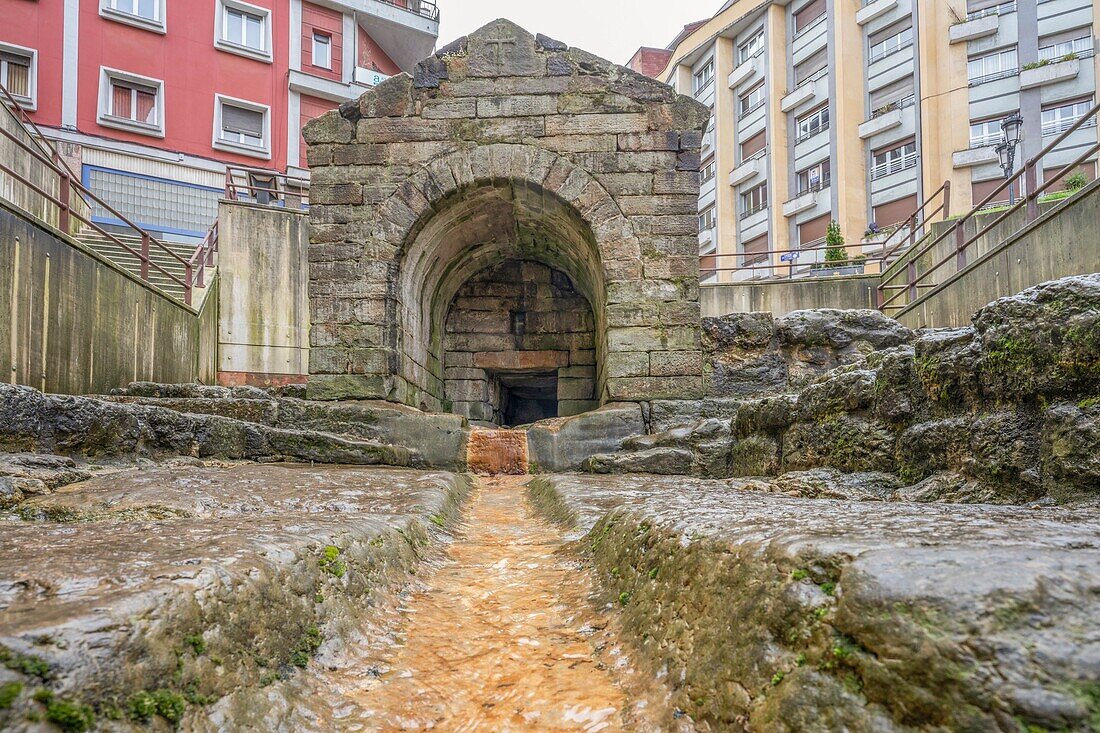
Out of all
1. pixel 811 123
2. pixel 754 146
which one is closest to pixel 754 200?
pixel 754 146

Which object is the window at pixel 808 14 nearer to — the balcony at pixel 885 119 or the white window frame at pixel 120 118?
the balcony at pixel 885 119

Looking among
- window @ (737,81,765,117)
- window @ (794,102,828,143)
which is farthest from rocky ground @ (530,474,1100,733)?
window @ (737,81,765,117)

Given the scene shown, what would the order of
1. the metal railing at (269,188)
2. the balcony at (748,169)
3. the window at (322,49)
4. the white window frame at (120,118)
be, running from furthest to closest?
the balcony at (748,169), the window at (322,49), the white window frame at (120,118), the metal railing at (269,188)

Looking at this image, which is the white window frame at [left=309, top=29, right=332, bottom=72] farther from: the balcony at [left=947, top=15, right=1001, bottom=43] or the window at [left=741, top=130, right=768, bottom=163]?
the balcony at [left=947, top=15, right=1001, bottom=43]

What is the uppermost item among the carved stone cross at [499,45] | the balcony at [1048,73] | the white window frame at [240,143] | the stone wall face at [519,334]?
the balcony at [1048,73]

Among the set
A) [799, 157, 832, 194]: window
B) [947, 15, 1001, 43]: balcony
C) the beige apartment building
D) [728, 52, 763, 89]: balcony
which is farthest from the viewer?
[728, 52, 763, 89]: balcony

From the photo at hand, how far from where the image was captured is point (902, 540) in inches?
49.4

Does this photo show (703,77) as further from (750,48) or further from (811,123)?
(811,123)

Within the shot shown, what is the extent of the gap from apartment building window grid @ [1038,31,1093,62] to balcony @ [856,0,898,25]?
5974 mm

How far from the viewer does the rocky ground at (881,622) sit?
0.85 m

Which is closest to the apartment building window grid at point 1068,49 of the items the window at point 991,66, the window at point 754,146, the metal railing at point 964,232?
the window at point 991,66

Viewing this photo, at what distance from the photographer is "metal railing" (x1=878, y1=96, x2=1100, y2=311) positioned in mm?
7629

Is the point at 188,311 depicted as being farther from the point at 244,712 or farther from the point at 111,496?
the point at 244,712

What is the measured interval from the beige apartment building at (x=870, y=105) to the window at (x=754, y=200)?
3.9 inches
